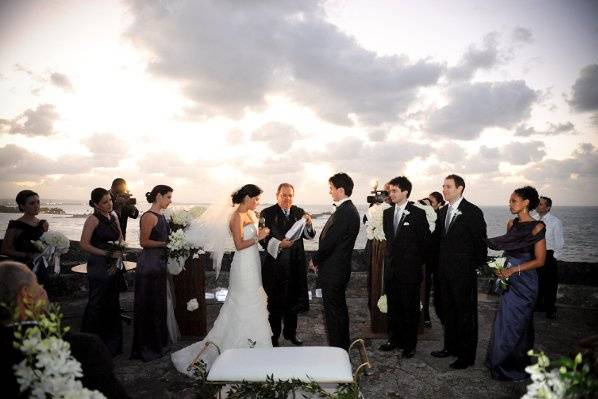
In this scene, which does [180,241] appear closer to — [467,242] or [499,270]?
[467,242]

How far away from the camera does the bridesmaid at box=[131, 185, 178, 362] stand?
519 centimetres

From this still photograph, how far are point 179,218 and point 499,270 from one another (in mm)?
5117

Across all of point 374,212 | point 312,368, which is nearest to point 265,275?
point 374,212

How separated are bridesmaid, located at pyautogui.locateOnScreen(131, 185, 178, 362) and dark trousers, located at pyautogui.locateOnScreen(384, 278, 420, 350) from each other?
378cm

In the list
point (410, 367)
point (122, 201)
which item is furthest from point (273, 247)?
point (122, 201)

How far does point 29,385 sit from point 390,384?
13.6 ft

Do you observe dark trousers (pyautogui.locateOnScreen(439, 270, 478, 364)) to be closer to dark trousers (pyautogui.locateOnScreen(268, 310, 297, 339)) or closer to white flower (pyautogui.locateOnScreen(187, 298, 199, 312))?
dark trousers (pyautogui.locateOnScreen(268, 310, 297, 339))

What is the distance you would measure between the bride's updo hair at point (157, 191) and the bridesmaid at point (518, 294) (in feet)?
16.4

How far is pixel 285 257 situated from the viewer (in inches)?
239

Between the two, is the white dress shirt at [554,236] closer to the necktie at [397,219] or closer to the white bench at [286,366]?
the necktie at [397,219]

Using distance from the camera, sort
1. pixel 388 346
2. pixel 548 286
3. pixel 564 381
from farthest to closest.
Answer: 1. pixel 548 286
2. pixel 388 346
3. pixel 564 381

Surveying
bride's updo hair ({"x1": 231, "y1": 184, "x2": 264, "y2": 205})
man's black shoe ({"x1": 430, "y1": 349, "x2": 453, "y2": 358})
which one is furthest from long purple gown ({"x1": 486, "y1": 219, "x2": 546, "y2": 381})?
bride's updo hair ({"x1": 231, "y1": 184, "x2": 264, "y2": 205})

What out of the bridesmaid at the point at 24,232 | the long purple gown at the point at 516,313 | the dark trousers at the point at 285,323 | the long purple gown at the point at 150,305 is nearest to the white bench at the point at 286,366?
the dark trousers at the point at 285,323

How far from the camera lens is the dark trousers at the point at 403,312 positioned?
5324 mm
